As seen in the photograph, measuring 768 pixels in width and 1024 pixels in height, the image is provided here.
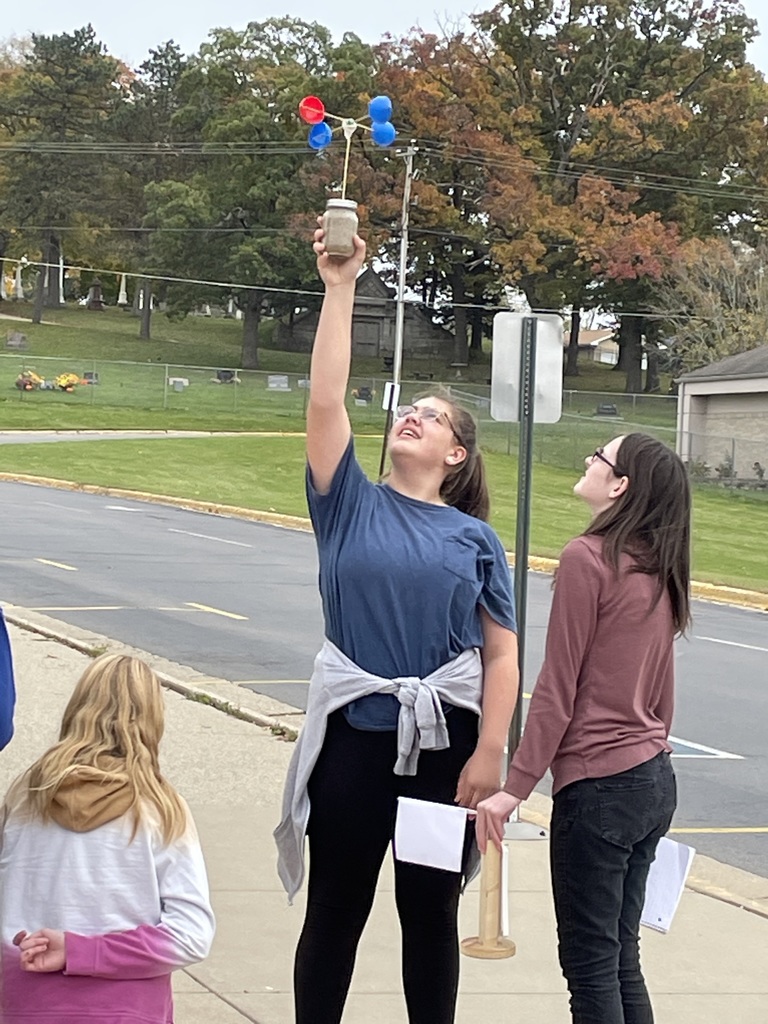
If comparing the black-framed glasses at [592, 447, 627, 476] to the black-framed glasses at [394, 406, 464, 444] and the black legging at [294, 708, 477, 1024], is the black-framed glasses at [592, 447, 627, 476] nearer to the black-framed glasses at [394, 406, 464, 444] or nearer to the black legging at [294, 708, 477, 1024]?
the black-framed glasses at [394, 406, 464, 444]

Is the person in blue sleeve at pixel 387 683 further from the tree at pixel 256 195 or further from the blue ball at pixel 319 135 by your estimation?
the tree at pixel 256 195

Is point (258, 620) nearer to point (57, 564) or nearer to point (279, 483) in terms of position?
point (57, 564)

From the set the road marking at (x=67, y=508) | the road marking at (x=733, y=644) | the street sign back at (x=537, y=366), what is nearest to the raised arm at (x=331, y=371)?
the street sign back at (x=537, y=366)

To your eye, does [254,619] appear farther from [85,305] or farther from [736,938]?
[85,305]

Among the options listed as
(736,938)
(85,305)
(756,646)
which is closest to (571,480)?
(756,646)

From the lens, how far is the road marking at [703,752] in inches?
379

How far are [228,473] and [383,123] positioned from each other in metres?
32.4

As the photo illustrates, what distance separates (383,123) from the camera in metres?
5.80

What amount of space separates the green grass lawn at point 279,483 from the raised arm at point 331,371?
1949 cm

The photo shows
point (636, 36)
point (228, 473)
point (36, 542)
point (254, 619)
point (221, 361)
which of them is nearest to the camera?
point (254, 619)

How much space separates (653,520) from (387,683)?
756 mm

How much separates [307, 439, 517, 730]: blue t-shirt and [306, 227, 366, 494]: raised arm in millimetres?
39

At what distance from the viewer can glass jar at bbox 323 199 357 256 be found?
145 inches

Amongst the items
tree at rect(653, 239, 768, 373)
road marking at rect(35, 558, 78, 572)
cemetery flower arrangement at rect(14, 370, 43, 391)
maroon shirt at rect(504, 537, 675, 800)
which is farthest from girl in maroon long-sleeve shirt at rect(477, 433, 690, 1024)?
cemetery flower arrangement at rect(14, 370, 43, 391)
